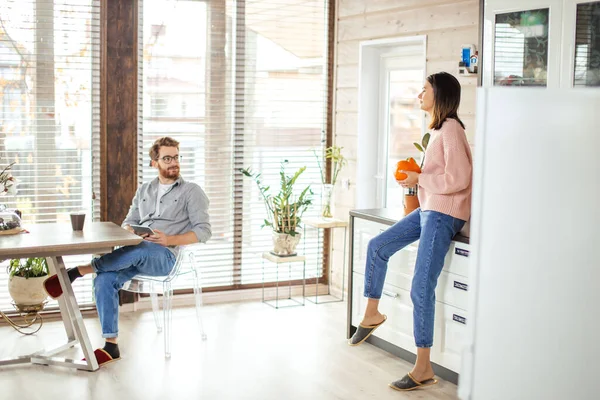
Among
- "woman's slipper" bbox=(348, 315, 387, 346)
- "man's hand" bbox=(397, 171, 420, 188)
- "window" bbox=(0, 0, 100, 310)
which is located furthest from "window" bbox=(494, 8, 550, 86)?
"window" bbox=(0, 0, 100, 310)

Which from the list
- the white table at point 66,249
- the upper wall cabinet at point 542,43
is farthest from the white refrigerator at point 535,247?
the white table at point 66,249

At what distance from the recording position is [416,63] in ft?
16.1

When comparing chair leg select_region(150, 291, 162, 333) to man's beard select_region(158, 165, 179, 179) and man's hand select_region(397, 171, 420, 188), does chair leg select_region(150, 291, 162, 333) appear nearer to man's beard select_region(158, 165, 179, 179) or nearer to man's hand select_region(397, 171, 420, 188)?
man's beard select_region(158, 165, 179, 179)

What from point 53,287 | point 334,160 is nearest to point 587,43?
point 334,160

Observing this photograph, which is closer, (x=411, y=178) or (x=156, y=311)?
(x=411, y=178)

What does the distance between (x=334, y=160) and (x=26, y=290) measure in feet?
7.52

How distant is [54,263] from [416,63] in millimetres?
2647

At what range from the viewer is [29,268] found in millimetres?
4465

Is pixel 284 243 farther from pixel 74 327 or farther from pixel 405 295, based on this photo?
pixel 74 327

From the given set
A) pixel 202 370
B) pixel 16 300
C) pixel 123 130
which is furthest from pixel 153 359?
pixel 123 130

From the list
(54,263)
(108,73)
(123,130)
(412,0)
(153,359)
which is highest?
(412,0)

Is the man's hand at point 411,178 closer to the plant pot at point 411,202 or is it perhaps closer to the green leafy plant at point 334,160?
the plant pot at point 411,202

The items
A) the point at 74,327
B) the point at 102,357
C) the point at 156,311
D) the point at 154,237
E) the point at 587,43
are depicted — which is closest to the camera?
the point at 587,43

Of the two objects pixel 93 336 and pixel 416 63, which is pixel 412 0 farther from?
pixel 93 336
